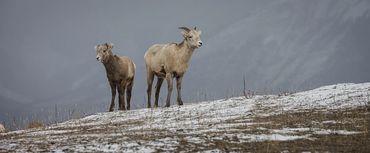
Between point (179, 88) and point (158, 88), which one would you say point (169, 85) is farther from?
point (158, 88)

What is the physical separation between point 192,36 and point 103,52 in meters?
4.55

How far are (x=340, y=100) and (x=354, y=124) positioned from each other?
19.3 feet

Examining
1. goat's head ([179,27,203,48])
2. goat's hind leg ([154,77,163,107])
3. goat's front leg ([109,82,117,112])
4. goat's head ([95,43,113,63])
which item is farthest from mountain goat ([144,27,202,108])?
goat's head ([95,43,113,63])

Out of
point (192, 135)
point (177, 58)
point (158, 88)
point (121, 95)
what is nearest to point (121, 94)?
point (121, 95)

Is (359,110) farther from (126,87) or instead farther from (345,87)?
(126,87)

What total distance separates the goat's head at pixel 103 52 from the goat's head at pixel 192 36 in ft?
12.7

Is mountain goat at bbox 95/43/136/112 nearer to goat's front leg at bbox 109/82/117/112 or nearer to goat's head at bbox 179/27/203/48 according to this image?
goat's front leg at bbox 109/82/117/112

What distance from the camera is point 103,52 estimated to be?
26.3 m

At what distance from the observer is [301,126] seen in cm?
1318

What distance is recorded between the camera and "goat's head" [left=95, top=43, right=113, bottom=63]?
26047 millimetres

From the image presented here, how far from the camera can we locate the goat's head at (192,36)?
2486cm

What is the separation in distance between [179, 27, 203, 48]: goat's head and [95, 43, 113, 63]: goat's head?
3.88 meters

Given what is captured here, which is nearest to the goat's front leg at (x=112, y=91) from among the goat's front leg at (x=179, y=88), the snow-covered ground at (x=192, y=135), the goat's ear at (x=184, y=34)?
the goat's front leg at (x=179, y=88)

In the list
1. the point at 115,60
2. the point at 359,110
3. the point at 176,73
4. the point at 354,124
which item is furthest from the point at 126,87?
the point at 354,124
